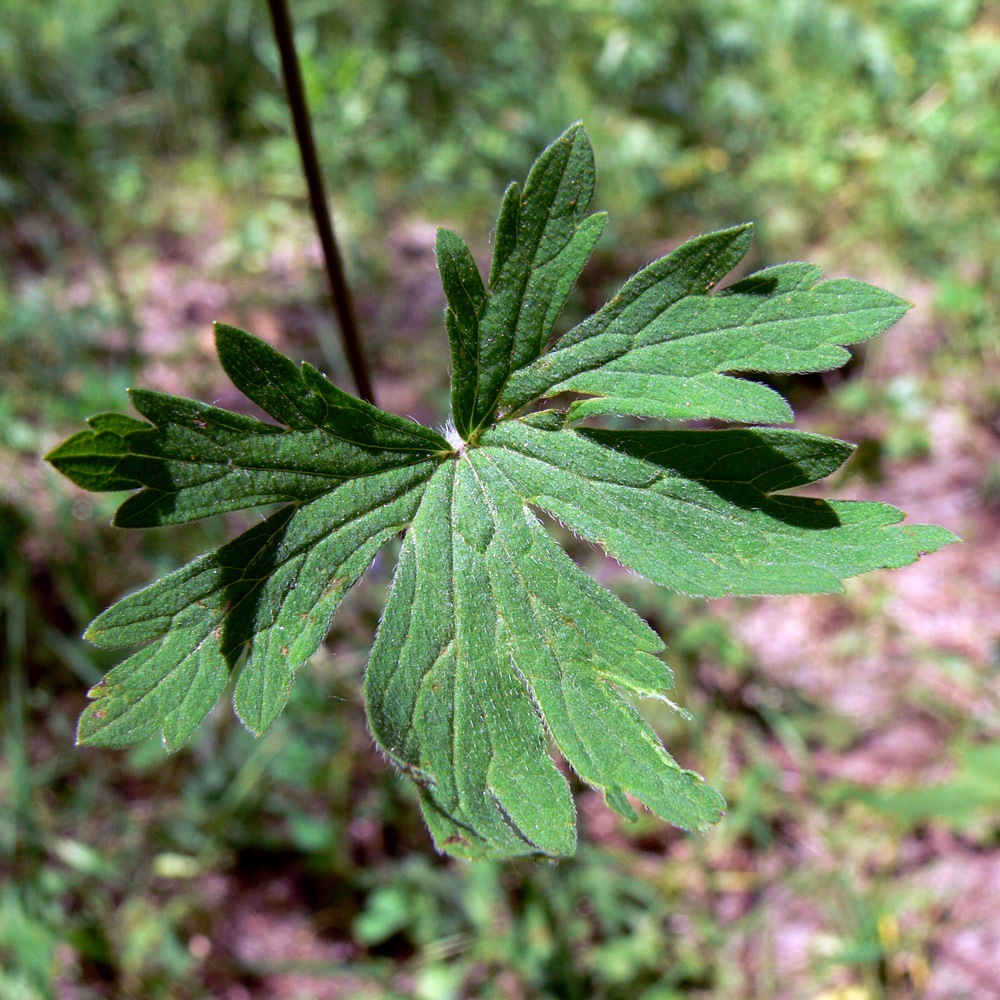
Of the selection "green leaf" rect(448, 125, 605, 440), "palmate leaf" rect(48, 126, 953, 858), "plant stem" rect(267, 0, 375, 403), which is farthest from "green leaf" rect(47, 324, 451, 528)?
"plant stem" rect(267, 0, 375, 403)

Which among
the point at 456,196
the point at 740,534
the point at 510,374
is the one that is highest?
the point at 456,196

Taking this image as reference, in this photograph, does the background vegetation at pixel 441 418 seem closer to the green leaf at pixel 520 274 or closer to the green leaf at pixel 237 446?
the green leaf at pixel 520 274

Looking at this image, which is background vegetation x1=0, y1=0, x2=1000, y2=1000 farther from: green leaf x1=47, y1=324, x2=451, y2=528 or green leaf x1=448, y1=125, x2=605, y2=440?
green leaf x1=47, y1=324, x2=451, y2=528

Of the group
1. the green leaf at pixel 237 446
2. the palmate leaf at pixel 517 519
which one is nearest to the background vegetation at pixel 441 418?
the palmate leaf at pixel 517 519

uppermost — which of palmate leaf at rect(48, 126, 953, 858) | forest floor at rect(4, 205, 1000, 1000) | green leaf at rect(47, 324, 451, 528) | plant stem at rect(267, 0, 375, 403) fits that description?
plant stem at rect(267, 0, 375, 403)

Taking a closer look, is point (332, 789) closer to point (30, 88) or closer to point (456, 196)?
point (456, 196)

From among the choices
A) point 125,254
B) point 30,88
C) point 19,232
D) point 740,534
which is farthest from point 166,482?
point 30,88
